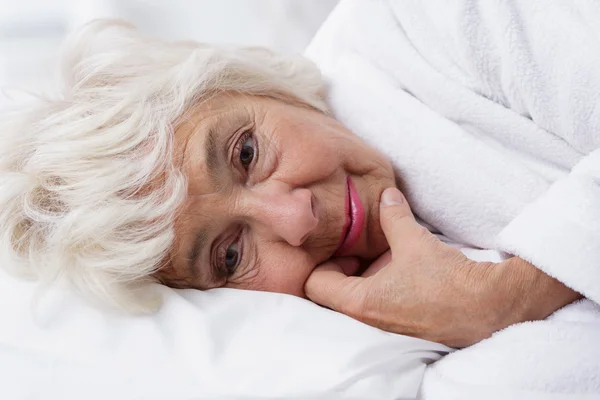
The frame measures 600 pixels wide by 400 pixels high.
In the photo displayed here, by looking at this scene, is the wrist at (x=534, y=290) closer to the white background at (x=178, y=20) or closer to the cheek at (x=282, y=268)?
the cheek at (x=282, y=268)

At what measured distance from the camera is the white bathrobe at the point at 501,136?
79 cm

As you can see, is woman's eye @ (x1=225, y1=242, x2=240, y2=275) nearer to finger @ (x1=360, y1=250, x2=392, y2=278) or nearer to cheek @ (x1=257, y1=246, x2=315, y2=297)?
cheek @ (x1=257, y1=246, x2=315, y2=297)

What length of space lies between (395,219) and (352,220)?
0.07 meters

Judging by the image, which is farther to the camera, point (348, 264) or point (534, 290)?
point (348, 264)

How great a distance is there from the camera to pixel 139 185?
96 centimetres

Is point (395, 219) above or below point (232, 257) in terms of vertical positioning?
above

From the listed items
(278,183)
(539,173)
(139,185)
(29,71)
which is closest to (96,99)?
(139,185)

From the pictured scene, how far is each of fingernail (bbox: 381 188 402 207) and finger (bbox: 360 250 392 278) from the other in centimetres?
8

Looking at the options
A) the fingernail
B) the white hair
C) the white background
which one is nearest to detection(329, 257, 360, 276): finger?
the fingernail

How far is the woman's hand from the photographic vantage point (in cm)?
82

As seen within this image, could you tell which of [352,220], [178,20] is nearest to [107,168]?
[352,220]

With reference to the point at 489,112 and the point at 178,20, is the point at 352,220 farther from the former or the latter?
the point at 178,20

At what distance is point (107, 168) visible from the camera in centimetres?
97

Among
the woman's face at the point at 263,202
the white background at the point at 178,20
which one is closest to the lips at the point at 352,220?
the woman's face at the point at 263,202
